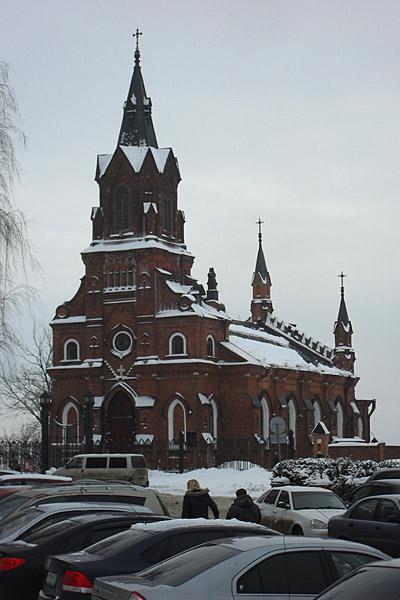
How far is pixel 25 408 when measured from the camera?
76812 mm

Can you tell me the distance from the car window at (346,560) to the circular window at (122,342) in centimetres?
5254

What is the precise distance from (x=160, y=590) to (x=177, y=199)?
57.4m

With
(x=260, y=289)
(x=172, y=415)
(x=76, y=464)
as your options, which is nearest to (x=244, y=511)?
(x=76, y=464)

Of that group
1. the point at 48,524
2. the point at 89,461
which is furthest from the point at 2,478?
the point at 89,461

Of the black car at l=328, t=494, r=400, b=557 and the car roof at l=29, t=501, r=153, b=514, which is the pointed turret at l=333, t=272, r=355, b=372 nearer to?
the black car at l=328, t=494, r=400, b=557

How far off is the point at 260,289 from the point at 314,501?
225 ft

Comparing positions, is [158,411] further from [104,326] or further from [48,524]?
[48,524]

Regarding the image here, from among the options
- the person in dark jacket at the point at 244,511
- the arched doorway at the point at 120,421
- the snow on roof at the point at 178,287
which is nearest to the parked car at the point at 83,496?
the person in dark jacket at the point at 244,511

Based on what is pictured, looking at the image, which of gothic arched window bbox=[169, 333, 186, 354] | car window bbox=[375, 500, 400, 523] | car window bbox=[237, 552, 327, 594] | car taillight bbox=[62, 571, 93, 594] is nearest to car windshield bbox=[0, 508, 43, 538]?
car taillight bbox=[62, 571, 93, 594]

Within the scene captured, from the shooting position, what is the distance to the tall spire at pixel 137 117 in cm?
6462

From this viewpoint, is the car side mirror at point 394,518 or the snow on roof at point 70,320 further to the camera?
the snow on roof at point 70,320

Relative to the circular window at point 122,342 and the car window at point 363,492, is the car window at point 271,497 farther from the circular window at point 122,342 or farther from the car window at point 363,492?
the circular window at point 122,342

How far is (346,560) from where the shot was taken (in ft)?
32.6

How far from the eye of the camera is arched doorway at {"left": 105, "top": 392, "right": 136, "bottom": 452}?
61.3 metres
